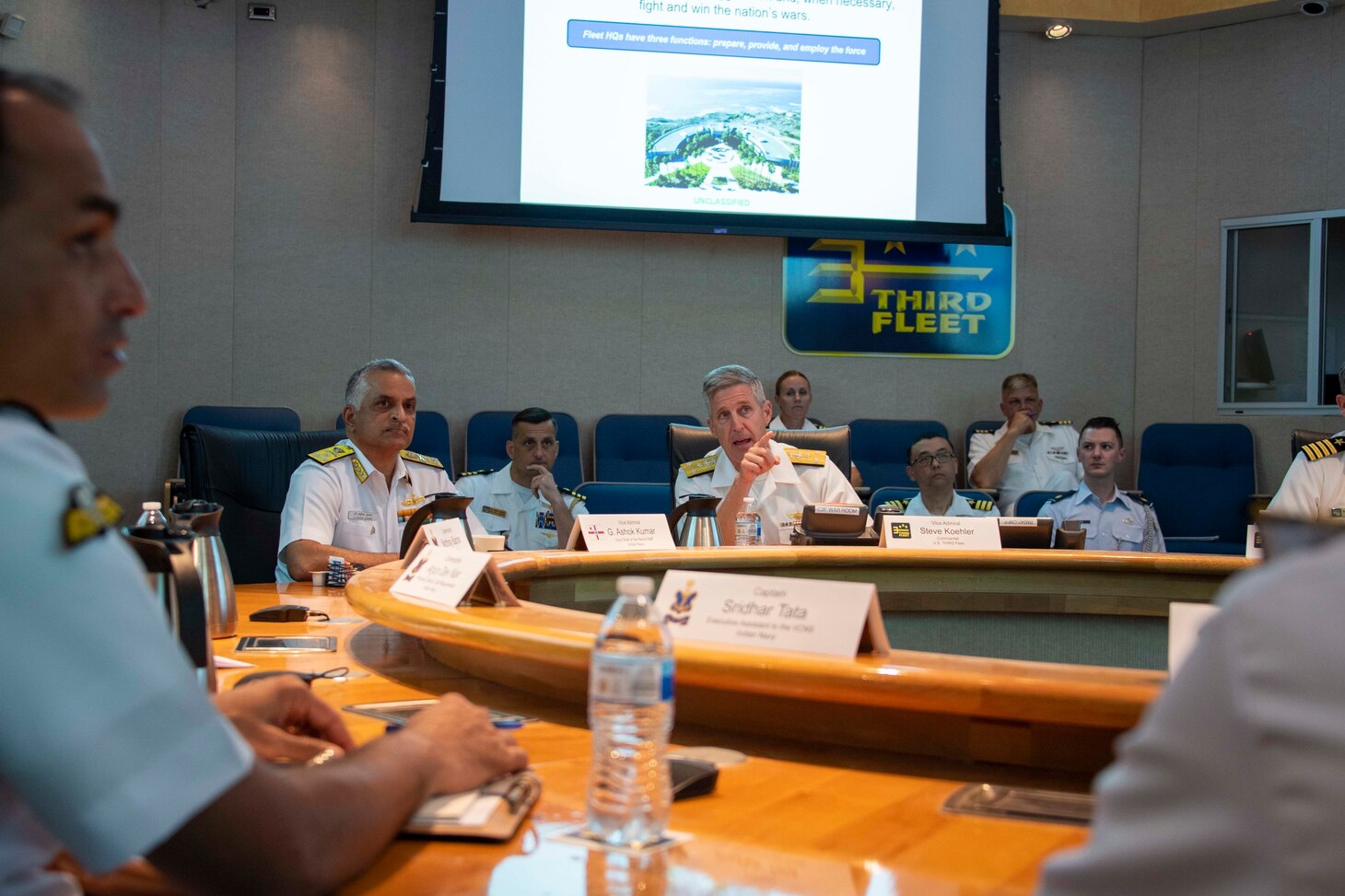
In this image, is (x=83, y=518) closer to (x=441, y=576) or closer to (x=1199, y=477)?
(x=441, y=576)

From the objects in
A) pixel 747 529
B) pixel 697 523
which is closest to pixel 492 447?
pixel 747 529

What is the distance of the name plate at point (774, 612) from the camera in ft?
4.17

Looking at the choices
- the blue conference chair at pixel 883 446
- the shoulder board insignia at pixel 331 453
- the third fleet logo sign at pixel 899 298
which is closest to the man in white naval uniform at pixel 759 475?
the shoulder board insignia at pixel 331 453

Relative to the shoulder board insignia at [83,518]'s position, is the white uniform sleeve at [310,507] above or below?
below

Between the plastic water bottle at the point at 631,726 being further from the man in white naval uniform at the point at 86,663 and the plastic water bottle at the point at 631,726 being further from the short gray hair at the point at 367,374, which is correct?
the short gray hair at the point at 367,374

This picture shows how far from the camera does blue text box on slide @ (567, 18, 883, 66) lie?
604cm

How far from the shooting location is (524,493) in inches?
191

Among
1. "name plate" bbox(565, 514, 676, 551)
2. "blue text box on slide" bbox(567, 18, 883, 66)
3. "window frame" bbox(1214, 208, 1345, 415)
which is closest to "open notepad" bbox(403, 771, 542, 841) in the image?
"name plate" bbox(565, 514, 676, 551)

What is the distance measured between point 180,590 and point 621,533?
142 centimetres

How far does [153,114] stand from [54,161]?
579 centimetres

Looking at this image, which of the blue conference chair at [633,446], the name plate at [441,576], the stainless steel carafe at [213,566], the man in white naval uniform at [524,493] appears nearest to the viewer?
the name plate at [441,576]

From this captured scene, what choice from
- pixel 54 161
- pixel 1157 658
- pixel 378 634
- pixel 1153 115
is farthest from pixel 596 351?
pixel 54 161

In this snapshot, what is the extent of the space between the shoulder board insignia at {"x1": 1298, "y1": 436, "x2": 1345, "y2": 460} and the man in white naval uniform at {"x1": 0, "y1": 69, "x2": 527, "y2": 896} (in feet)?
11.5

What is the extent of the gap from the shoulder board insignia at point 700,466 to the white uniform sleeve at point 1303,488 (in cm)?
173
